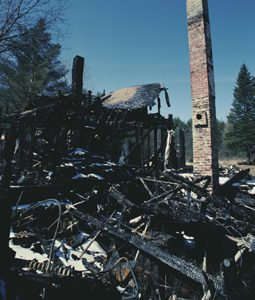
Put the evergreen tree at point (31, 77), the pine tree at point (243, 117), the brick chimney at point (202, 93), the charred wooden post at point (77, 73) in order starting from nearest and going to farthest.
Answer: the brick chimney at point (202, 93) → the charred wooden post at point (77, 73) → the evergreen tree at point (31, 77) → the pine tree at point (243, 117)

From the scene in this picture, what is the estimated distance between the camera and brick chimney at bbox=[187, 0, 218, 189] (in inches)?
277

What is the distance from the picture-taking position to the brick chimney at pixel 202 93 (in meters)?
7.04

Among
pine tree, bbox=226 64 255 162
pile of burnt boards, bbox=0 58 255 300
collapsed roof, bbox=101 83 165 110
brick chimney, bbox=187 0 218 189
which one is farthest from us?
pine tree, bbox=226 64 255 162

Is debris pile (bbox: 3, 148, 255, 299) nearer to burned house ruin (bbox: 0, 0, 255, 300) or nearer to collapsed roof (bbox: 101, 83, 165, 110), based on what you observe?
burned house ruin (bbox: 0, 0, 255, 300)

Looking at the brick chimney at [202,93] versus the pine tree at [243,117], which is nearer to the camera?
the brick chimney at [202,93]

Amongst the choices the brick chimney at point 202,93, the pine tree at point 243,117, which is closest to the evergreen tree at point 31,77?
the brick chimney at point 202,93

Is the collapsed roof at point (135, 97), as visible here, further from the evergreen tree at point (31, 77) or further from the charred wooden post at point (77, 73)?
the evergreen tree at point (31, 77)

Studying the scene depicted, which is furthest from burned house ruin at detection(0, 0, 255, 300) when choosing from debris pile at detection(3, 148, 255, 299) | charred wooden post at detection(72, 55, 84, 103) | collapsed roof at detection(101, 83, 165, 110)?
collapsed roof at detection(101, 83, 165, 110)

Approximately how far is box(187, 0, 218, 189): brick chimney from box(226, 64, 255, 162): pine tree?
31600 mm

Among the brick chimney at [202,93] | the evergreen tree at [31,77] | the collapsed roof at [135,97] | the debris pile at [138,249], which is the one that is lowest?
the debris pile at [138,249]

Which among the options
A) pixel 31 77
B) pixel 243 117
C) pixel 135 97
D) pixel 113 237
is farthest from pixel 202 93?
pixel 243 117

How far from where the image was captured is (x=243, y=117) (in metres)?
38.5

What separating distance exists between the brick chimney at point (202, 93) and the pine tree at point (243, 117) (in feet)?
104

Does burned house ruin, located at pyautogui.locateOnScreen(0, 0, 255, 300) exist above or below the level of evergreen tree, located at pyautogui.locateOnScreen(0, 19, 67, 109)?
below
